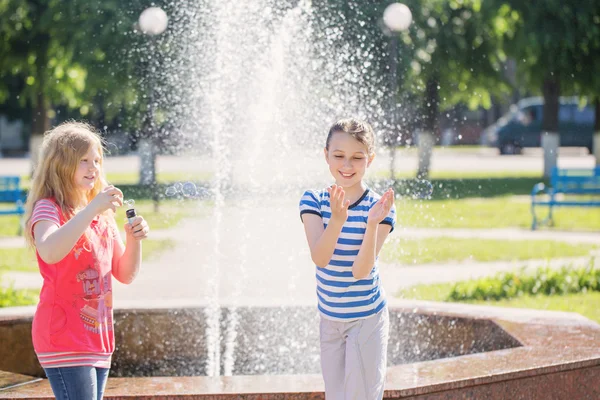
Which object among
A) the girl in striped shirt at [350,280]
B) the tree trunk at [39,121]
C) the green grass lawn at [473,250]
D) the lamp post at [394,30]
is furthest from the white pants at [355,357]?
the tree trunk at [39,121]

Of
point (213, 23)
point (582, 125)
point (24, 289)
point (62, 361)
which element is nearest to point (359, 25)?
point (213, 23)

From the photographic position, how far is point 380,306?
9.73ft

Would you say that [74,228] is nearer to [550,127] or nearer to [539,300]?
[539,300]

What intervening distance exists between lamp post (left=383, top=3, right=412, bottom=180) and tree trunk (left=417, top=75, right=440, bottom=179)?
1.08m

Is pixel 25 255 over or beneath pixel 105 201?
beneath

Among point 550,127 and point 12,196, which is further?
point 550,127

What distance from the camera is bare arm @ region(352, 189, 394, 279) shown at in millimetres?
2766

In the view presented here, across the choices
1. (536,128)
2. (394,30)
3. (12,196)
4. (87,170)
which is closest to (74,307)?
(87,170)

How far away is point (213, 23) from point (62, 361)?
24.8 ft

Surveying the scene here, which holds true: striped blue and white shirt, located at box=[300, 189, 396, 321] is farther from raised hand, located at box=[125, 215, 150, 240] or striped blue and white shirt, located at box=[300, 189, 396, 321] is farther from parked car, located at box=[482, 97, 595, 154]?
parked car, located at box=[482, 97, 595, 154]

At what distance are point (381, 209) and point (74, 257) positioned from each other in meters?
0.92

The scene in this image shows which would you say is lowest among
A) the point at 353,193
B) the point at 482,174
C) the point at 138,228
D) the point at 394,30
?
the point at 138,228

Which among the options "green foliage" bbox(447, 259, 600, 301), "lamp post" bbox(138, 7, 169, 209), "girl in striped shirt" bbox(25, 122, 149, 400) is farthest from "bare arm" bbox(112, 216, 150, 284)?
"lamp post" bbox(138, 7, 169, 209)

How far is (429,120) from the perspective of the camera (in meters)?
20.1
